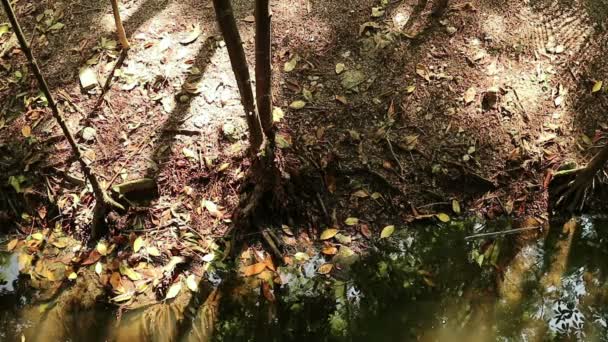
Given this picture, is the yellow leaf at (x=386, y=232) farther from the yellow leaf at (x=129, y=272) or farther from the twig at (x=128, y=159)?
the twig at (x=128, y=159)

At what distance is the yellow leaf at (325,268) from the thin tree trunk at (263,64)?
102 cm

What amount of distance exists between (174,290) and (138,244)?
454 mm

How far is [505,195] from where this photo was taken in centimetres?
422

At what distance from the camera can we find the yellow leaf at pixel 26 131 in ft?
14.2

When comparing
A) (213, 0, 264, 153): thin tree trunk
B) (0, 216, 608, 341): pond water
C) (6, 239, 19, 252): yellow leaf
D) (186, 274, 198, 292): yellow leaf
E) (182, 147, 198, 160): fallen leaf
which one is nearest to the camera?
(213, 0, 264, 153): thin tree trunk

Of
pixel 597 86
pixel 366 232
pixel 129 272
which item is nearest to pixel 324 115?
pixel 366 232

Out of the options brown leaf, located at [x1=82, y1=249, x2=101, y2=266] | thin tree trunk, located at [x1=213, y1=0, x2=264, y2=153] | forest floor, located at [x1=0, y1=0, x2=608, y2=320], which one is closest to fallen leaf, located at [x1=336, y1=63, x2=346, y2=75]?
forest floor, located at [x1=0, y1=0, x2=608, y2=320]

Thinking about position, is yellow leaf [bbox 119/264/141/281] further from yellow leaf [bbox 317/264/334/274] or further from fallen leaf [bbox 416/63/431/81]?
fallen leaf [bbox 416/63/431/81]

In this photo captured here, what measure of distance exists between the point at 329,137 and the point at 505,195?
146 cm

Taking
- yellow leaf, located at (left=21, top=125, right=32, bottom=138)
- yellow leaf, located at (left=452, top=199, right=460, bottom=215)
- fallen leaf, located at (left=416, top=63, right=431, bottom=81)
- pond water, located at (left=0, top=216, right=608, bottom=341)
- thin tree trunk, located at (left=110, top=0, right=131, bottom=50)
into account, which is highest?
thin tree trunk, located at (left=110, top=0, right=131, bottom=50)

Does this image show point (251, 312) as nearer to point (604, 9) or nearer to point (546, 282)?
point (546, 282)

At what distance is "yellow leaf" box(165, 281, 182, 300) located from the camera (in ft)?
12.6

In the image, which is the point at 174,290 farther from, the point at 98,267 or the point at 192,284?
the point at 98,267

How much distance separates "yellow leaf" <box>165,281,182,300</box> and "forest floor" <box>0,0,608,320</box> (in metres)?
0.26
